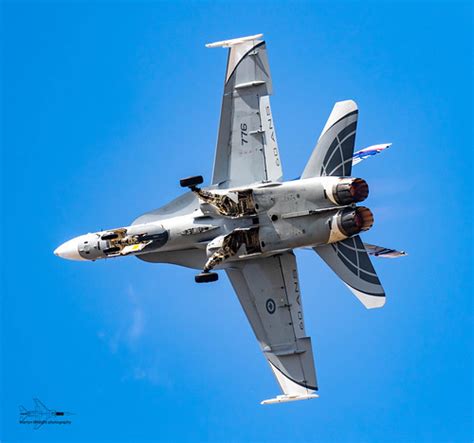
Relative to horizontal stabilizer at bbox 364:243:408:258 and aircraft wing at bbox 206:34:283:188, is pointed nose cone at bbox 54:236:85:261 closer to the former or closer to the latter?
aircraft wing at bbox 206:34:283:188

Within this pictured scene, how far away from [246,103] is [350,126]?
238 centimetres

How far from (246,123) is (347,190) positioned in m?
2.93

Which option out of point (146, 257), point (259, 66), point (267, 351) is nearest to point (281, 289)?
point (267, 351)

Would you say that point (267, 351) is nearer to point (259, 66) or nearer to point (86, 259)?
point (86, 259)

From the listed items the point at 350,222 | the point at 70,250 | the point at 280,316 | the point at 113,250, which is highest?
the point at 70,250

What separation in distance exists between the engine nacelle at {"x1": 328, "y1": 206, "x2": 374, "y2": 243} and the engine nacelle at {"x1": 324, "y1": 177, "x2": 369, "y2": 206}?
24cm

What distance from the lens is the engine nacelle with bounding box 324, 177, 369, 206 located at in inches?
906

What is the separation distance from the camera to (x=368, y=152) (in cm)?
2455

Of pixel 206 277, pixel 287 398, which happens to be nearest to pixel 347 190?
pixel 206 277

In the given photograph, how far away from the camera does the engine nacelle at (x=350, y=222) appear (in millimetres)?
23203

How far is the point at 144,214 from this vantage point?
24.8m

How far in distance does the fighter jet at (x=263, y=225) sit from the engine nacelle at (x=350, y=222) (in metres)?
0.02

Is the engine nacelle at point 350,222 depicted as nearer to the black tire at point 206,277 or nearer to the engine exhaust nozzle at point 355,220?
the engine exhaust nozzle at point 355,220

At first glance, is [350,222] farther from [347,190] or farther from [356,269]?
[356,269]
